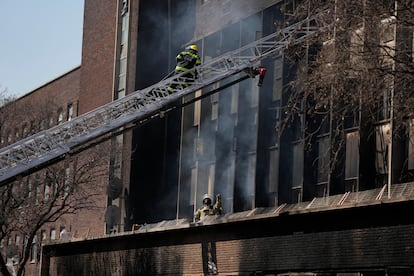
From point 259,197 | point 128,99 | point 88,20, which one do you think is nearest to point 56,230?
point 88,20

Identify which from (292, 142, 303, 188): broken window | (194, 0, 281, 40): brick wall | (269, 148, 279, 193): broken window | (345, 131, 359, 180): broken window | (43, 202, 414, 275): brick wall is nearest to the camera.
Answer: (43, 202, 414, 275): brick wall

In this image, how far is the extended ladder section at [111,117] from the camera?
23.0 m

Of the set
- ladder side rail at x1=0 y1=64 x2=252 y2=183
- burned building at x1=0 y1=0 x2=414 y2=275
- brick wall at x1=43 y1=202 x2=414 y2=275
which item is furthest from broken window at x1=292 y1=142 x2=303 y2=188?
brick wall at x1=43 y1=202 x2=414 y2=275

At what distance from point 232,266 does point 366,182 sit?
12.9 ft

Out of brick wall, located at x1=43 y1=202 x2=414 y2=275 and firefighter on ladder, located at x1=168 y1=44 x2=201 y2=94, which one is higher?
firefighter on ladder, located at x1=168 y1=44 x2=201 y2=94

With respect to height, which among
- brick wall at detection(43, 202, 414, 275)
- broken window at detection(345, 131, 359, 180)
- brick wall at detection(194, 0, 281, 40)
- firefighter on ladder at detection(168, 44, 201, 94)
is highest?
brick wall at detection(194, 0, 281, 40)

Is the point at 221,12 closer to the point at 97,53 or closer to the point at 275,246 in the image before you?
the point at 97,53

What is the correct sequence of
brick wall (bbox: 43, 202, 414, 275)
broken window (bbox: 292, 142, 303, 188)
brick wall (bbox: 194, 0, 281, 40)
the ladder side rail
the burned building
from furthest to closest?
brick wall (bbox: 194, 0, 281, 40) → broken window (bbox: 292, 142, 303, 188) → the ladder side rail → brick wall (bbox: 43, 202, 414, 275) → the burned building

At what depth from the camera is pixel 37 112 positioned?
137ft

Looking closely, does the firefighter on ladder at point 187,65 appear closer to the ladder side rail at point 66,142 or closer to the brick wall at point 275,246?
the ladder side rail at point 66,142

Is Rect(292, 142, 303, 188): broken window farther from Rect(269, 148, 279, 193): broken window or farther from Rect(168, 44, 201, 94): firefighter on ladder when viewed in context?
Rect(168, 44, 201, 94): firefighter on ladder

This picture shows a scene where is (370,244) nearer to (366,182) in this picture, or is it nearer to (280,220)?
(280,220)

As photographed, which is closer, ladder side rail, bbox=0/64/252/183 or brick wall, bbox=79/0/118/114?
ladder side rail, bbox=0/64/252/183

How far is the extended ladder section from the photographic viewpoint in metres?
23.0
